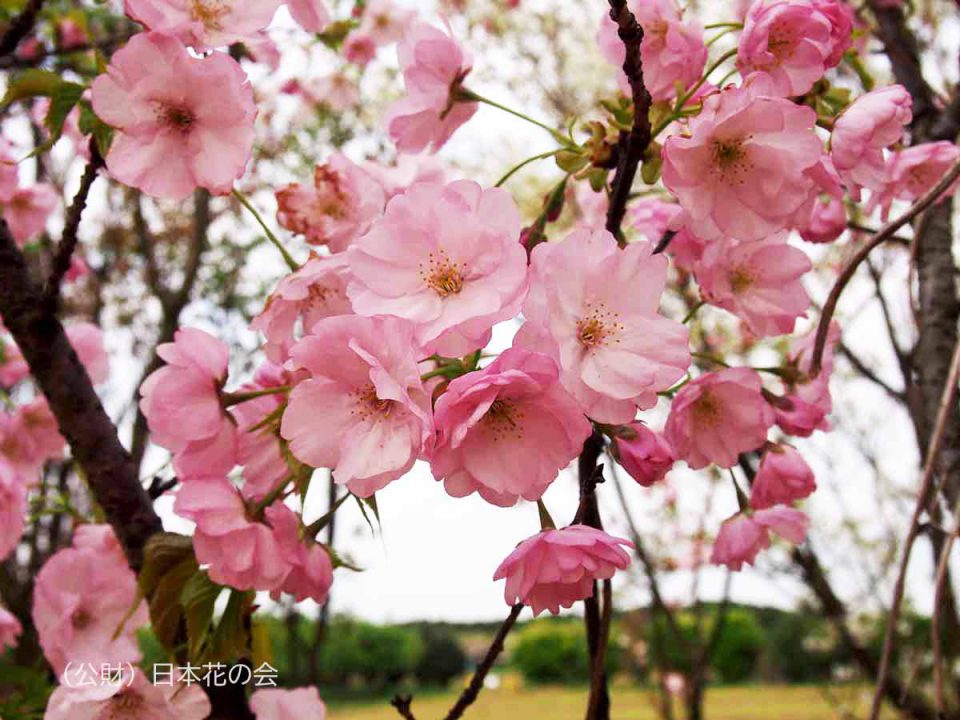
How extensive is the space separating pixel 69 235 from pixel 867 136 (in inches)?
30.8

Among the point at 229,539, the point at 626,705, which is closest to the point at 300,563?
the point at 229,539

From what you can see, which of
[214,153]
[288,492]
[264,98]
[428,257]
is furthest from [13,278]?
[264,98]

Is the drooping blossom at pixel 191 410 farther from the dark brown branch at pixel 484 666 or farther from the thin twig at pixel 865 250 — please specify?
the thin twig at pixel 865 250

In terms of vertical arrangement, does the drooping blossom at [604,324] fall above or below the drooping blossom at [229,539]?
above

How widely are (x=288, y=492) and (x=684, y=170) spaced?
0.45m

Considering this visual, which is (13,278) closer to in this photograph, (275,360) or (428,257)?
(275,360)

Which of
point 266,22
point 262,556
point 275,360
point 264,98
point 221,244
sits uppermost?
point 264,98

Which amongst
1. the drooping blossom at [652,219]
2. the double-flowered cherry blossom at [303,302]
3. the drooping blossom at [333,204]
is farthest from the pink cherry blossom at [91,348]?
the drooping blossom at [652,219]

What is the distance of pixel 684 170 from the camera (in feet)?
2.19

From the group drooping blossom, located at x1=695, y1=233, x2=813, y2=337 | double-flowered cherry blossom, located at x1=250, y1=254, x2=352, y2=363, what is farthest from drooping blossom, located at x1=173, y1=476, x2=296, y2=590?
drooping blossom, located at x1=695, y1=233, x2=813, y2=337

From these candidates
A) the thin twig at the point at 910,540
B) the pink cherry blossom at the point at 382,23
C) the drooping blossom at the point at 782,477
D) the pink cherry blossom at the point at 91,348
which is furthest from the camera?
the pink cherry blossom at the point at 382,23

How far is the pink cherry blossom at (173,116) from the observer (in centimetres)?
75

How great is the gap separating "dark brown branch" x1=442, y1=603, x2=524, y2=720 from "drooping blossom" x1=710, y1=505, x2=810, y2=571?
379mm

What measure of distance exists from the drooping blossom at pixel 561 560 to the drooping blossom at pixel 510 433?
0.14 ft
